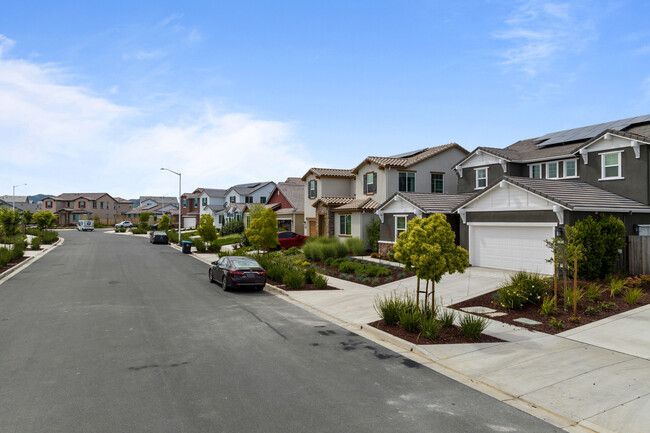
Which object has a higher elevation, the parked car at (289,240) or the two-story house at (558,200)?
the two-story house at (558,200)

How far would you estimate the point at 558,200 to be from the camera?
60.3ft

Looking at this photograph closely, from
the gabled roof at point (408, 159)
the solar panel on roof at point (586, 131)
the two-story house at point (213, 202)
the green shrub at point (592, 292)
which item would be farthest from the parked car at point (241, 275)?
the two-story house at point (213, 202)

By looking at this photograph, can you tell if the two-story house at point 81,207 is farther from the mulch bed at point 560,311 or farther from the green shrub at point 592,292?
the green shrub at point 592,292

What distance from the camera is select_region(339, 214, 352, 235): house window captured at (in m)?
34.4

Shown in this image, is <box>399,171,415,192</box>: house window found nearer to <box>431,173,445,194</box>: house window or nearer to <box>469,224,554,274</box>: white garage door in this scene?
<box>431,173,445,194</box>: house window

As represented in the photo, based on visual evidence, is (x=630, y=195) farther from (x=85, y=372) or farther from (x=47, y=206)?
(x=47, y=206)

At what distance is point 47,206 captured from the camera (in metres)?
110

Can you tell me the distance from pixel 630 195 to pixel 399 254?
16.1 metres

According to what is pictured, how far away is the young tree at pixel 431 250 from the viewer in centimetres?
1070

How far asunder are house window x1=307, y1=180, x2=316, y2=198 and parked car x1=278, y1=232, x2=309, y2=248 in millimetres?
5396

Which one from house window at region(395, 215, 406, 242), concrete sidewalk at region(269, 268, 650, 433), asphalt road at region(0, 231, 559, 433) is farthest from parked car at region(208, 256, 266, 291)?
house window at region(395, 215, 406, 242)

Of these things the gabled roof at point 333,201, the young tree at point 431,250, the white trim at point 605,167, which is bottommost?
the young tree at point 431,250

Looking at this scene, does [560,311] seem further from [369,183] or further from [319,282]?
[369,183]

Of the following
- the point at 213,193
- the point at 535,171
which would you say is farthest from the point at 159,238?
the point at 535,171
